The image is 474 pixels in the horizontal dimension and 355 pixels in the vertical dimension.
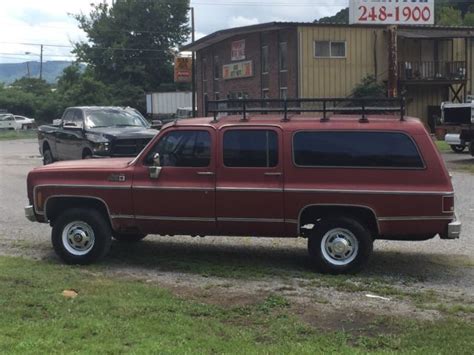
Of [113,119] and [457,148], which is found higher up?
[113,119]

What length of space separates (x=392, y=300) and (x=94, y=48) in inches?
2894

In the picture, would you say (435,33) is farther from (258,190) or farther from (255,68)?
(258,190)

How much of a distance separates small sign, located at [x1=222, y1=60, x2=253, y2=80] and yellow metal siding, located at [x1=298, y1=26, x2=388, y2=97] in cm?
579

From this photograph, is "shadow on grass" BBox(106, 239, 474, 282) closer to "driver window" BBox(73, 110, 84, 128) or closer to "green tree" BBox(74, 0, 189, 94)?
"driver window" BBox(73, 110, 84, 128)

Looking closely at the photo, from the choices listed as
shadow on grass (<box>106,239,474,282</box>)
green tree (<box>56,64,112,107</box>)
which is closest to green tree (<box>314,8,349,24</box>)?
green tree (<box>56,64,112,107</box>)

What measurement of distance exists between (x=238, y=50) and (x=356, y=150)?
3810 cm

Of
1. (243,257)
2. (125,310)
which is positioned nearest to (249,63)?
(243,257)

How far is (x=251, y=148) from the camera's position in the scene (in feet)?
25.2

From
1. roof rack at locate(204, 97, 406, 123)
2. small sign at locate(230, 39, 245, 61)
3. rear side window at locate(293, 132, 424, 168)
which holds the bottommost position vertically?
rear side window at locate(293, 132, 424, 168)

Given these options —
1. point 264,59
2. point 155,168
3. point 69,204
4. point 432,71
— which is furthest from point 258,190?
point 432,71

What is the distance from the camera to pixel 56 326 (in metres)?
5.31

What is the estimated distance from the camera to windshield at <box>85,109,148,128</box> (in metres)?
17.0

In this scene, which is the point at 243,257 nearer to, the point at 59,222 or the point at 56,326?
the point at 59,222

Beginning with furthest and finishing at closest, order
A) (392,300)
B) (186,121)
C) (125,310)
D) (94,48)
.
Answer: (94,48) < (186,121) < (392,300) < (125,310)
